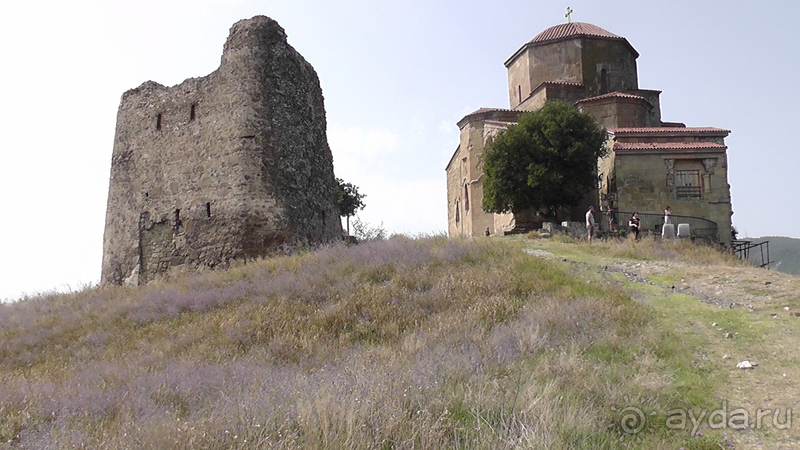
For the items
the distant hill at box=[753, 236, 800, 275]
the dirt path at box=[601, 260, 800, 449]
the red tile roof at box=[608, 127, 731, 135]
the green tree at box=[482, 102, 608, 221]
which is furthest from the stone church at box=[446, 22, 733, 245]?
the distant hill at box=[753, 236, 800, 275]

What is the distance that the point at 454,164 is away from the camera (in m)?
30.8

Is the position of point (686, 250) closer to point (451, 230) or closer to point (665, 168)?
point (665, 168)

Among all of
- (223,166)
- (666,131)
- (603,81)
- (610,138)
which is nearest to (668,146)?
(666,131)

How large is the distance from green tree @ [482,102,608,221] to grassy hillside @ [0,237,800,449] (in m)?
10.1

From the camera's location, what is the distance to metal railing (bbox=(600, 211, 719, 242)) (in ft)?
69.5

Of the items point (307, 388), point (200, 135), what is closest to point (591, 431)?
point (307, 388)

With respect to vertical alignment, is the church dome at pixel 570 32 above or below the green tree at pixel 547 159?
above

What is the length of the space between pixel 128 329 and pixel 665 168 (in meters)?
19.4

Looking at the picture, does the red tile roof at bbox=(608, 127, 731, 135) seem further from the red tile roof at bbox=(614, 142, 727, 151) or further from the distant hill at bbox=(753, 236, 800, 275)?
the distant hill at bbox=(753, 236, 800, 275)

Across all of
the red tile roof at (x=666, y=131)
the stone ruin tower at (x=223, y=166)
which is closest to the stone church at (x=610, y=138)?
the red tile roof at (x=666, y=131)

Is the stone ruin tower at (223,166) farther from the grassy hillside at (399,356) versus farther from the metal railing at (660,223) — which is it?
the metal railing at (660,223)

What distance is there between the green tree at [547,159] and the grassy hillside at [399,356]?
398 inches

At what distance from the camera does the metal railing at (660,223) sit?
69.5 feet

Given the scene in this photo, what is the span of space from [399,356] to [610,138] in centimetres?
1923
